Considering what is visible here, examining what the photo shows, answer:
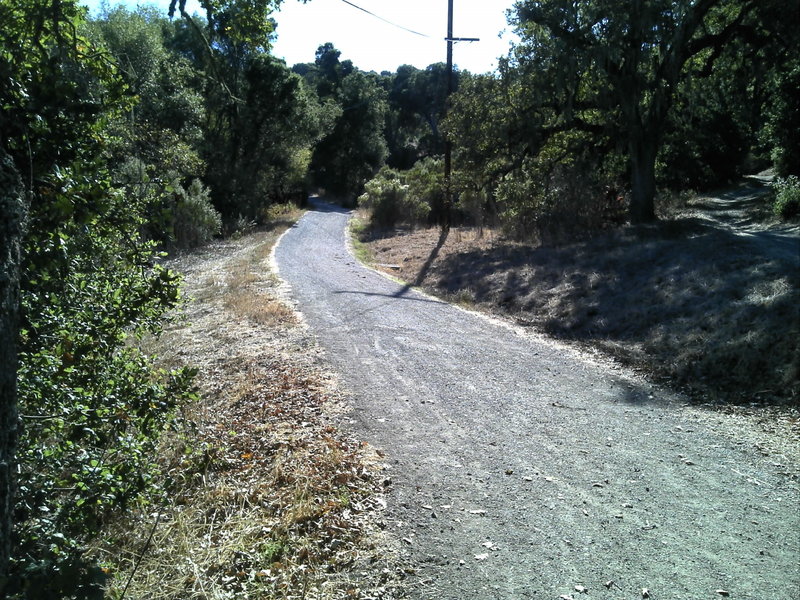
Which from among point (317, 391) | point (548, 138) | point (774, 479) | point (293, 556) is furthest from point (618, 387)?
point (548, 138)

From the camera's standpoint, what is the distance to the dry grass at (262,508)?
357cm

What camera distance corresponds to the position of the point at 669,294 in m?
10.1

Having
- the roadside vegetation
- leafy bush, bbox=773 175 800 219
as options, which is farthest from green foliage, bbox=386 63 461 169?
leafy bush, bbox=773 175 800 219

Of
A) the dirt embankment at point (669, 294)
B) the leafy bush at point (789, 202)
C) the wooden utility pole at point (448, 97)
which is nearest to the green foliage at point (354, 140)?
the wooden utility pole at point (448, 97)

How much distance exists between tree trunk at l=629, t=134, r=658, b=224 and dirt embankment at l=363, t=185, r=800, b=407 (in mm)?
1149

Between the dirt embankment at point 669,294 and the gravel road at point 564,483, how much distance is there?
913 millimetres

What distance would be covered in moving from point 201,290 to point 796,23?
14751 millimetres

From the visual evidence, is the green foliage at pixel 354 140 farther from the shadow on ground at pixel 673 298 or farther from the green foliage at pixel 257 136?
the shadow on ground at pixel 673 298

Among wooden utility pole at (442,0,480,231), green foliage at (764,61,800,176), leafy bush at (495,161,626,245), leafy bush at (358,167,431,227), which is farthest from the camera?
leafy bush at (358,167,431,227)

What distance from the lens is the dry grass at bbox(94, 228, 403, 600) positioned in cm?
357

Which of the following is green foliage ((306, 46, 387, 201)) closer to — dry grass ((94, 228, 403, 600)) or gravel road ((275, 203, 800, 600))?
gravel road ((275, 203, 800, 600))

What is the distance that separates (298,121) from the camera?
3603cm

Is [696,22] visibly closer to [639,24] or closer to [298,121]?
[639,24]

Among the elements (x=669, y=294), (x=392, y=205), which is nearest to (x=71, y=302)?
(x=669, y=294)
